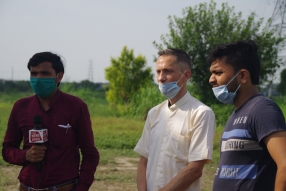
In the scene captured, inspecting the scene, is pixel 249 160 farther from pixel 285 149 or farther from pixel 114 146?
pixel 114 146

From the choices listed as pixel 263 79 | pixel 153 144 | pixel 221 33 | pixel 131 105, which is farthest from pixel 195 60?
pixel 153 144

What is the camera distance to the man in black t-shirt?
7.61 ft

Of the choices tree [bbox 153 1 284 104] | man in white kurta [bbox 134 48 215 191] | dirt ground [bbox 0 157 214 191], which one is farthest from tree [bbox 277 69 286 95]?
man in white kurta [bbox 134 48 215 191]

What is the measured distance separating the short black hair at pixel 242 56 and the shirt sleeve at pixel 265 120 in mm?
282

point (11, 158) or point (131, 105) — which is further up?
point (11, 158)

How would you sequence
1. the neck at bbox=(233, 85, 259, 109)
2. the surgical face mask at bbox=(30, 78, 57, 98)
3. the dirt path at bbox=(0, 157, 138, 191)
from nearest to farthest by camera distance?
the neck at bbox=(233, 85, 259, 109)
the surgical face mask at bbox=(30, 78, 57, 98)
the dirt path at bbox=(0, 157, 138, 191)

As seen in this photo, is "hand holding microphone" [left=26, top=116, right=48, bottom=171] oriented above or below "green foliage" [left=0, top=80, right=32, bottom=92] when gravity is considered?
above

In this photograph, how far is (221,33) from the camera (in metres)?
17.8

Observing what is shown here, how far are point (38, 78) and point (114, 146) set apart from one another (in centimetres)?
851

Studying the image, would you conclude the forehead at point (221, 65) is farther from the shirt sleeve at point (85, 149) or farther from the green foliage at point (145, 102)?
the green foliage at point (145, 102)

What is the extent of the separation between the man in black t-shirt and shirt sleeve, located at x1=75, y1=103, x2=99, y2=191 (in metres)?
0.97

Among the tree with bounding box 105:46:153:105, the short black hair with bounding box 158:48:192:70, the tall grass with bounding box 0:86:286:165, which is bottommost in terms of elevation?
the tall grass with bounding box 0:86:286:165

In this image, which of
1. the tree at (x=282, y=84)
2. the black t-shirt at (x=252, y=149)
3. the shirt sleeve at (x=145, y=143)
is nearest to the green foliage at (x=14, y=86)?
the tree at (x=282, y=84)

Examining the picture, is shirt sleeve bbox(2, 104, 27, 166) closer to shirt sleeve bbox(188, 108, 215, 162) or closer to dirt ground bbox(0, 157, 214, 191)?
shirt sleeve bbox(188, 108, 215, 162)
